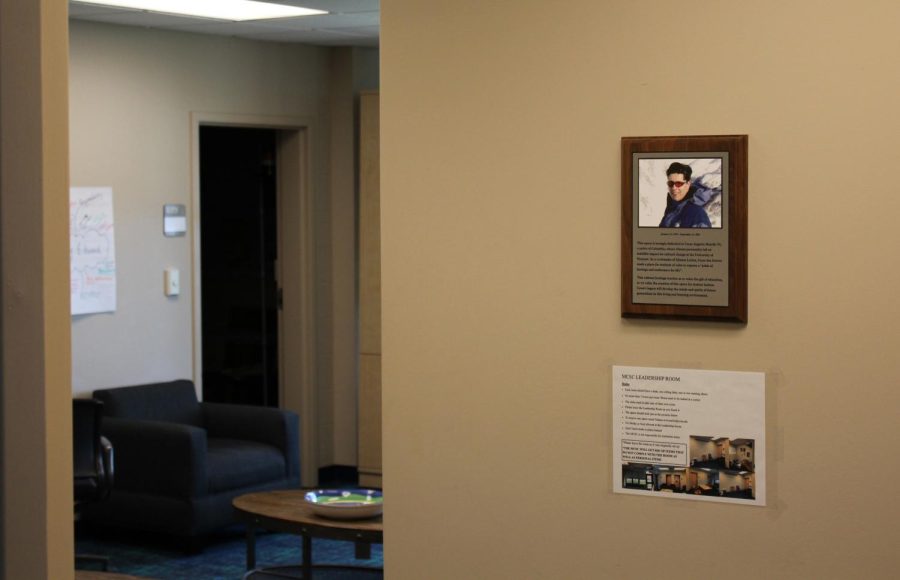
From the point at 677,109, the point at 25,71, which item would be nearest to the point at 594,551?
the point at 677,109

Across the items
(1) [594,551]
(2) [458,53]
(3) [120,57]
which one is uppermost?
(3) [120,57]

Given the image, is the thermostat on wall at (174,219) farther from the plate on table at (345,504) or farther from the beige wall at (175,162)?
the plate on table at (345,504)

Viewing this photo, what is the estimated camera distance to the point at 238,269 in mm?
7680

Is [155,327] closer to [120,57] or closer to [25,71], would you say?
[120,57]

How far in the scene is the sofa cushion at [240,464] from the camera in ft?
19.1

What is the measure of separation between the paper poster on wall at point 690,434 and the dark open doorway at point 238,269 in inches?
215

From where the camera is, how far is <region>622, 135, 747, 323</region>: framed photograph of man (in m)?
2.24

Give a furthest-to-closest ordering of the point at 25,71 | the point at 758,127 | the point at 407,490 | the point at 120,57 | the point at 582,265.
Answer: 1. the point at 120,57
2. the point at 407,490
3. the point at 582,265
4. the point at 758,127
5. the point at 25,71

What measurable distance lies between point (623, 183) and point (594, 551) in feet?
2.62

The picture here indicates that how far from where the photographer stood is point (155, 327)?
6.54 m

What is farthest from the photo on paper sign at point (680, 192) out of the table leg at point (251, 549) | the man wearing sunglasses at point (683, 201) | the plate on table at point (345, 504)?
the table leg at point (251, 549)

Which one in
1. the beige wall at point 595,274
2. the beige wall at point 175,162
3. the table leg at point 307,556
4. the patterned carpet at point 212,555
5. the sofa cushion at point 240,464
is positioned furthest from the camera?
the beige wall at point 175,162

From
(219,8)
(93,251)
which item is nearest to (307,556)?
(93,251)

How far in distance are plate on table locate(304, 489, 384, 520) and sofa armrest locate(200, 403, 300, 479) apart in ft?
4.34
